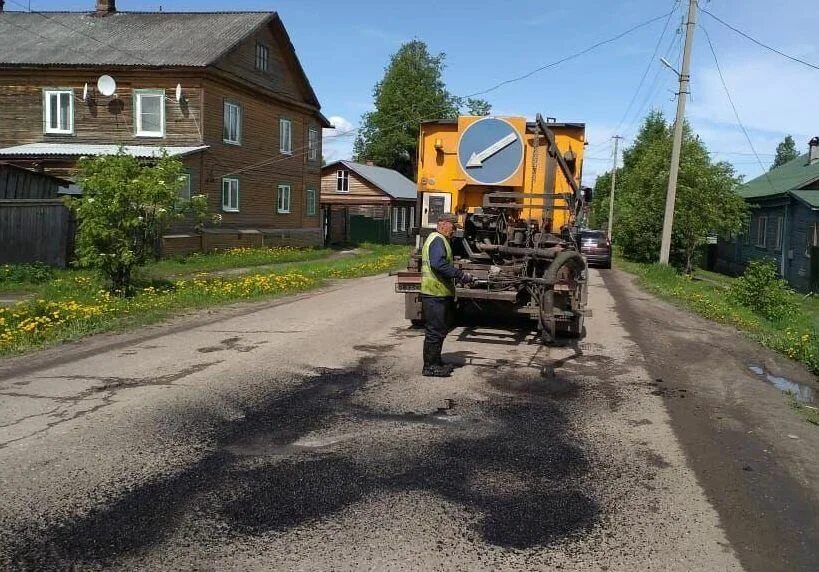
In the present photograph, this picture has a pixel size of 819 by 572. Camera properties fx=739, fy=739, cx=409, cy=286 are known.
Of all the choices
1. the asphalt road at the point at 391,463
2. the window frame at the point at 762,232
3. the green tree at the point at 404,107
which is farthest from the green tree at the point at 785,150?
the asphalt road at the point at 391,463

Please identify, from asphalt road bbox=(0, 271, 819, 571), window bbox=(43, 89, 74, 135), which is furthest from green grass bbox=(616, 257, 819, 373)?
window bbox=(43, 89, 74, 135)

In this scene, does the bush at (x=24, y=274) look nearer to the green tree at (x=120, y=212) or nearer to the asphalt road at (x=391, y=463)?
the green tree at (x=120, y=212)

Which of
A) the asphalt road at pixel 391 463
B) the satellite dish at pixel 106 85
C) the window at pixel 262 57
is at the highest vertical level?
the window at pixel 262 57

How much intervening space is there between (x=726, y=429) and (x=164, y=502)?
4571 mm

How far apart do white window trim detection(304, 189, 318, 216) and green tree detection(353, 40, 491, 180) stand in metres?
33.0

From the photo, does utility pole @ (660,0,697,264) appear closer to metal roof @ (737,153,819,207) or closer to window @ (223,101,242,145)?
metal roof @ (737,153,819,207)

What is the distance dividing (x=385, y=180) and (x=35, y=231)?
33.5 meters

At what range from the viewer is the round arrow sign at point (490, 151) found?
419 inches

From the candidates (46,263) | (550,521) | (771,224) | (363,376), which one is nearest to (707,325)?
(363,376)

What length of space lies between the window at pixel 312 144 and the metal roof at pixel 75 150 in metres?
9.67

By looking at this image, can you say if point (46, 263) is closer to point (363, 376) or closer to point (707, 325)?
point (363, 376)

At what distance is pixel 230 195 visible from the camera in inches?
1115

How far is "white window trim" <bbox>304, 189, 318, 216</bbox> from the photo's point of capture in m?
35.2

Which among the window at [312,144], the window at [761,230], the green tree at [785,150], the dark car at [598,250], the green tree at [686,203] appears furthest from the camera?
the green tree at [785,150]
